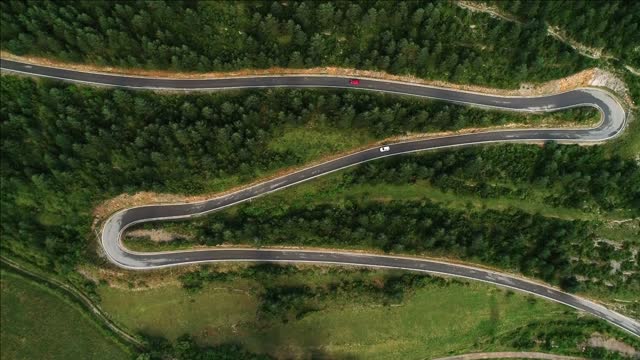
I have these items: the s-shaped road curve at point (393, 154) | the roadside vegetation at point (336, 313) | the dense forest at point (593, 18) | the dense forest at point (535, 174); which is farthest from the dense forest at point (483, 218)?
the dense forest at point (593, 18)

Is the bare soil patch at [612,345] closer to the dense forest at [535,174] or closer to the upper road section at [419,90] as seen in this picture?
the dense forest at [535,174]

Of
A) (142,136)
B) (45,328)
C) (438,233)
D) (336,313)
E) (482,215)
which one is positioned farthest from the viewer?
(482,215)

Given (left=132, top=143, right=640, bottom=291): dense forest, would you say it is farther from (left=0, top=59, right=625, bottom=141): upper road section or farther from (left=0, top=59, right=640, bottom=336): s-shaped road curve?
(left=0, top=59, right=625, bottom=141): upper road section

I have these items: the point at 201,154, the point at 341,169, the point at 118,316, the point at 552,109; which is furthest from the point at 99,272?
the point at 552,109

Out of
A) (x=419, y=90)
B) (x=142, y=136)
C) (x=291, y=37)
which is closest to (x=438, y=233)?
(x=419, y=90)

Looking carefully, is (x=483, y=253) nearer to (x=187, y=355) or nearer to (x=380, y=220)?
(x=380, y=220)

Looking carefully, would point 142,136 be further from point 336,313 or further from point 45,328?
point 336,313
